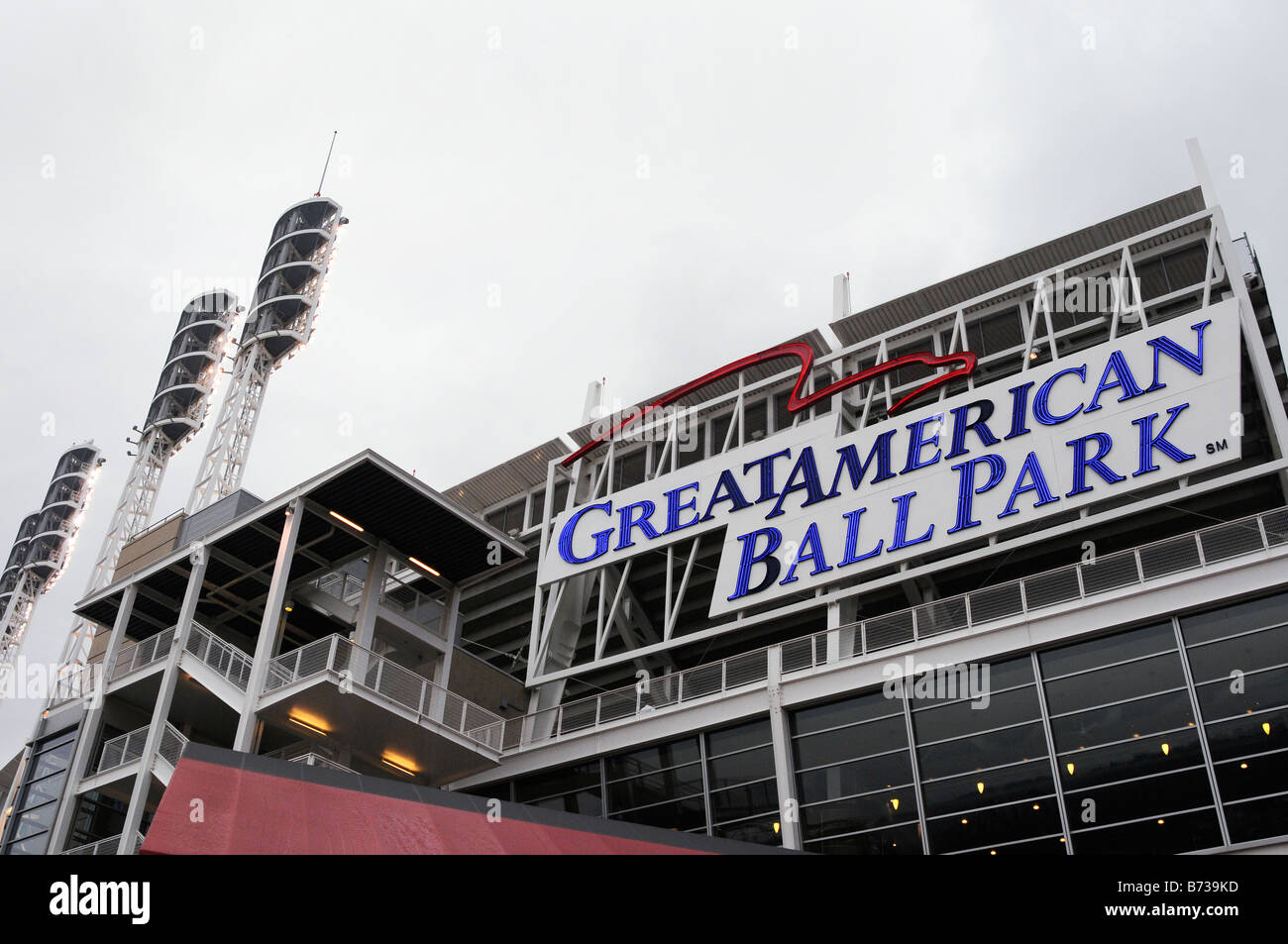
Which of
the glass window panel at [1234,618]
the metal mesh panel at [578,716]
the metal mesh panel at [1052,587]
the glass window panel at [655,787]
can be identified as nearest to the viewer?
the glass window panel at [1234,618]

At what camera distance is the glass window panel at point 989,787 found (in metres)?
22.7

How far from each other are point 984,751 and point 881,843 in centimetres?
274

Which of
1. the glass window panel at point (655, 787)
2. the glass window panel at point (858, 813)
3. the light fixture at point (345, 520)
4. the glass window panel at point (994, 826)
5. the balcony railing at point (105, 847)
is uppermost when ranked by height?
the light fixture at point (345, 520)

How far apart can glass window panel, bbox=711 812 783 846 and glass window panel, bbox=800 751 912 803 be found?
0.90m

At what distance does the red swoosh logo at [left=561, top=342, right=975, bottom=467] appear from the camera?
3081 cm

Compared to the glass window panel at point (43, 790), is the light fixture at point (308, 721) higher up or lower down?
higher up

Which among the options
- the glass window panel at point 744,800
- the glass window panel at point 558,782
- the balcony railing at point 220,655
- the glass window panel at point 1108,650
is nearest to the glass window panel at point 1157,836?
the glass window panel at point 1108,650

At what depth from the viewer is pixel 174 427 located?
66.3m

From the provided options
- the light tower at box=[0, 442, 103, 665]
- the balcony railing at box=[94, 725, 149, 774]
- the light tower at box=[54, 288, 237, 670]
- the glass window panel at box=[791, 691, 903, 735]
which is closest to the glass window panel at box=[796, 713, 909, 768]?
the glass window panel at box=[791, 691, 903, 735]

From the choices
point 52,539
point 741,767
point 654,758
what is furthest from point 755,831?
point 52,539

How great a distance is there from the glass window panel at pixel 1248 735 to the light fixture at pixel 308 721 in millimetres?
19765

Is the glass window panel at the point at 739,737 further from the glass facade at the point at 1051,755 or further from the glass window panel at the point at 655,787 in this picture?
the glass window panel at the point at 655,787

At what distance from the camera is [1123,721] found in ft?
73.6
